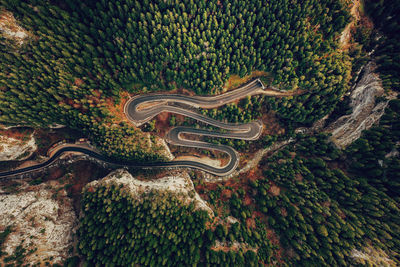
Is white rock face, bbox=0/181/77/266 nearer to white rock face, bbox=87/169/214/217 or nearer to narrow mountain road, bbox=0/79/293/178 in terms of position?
narrow mountain road, bbox=0/79/293/178

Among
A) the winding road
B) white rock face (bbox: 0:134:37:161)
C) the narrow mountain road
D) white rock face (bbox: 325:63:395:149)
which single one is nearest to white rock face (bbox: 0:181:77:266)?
the narrow mountain road

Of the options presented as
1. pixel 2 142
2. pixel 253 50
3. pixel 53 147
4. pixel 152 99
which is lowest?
pixel 2 142

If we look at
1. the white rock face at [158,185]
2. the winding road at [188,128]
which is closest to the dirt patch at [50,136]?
the winding road at [188,128]

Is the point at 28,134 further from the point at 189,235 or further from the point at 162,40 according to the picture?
the point at 189,235

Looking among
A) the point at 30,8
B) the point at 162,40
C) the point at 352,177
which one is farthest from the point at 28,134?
the point at 352,177

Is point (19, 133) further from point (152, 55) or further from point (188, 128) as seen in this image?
point (188, 128)

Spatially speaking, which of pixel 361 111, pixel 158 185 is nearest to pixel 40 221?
pixel 158 185
